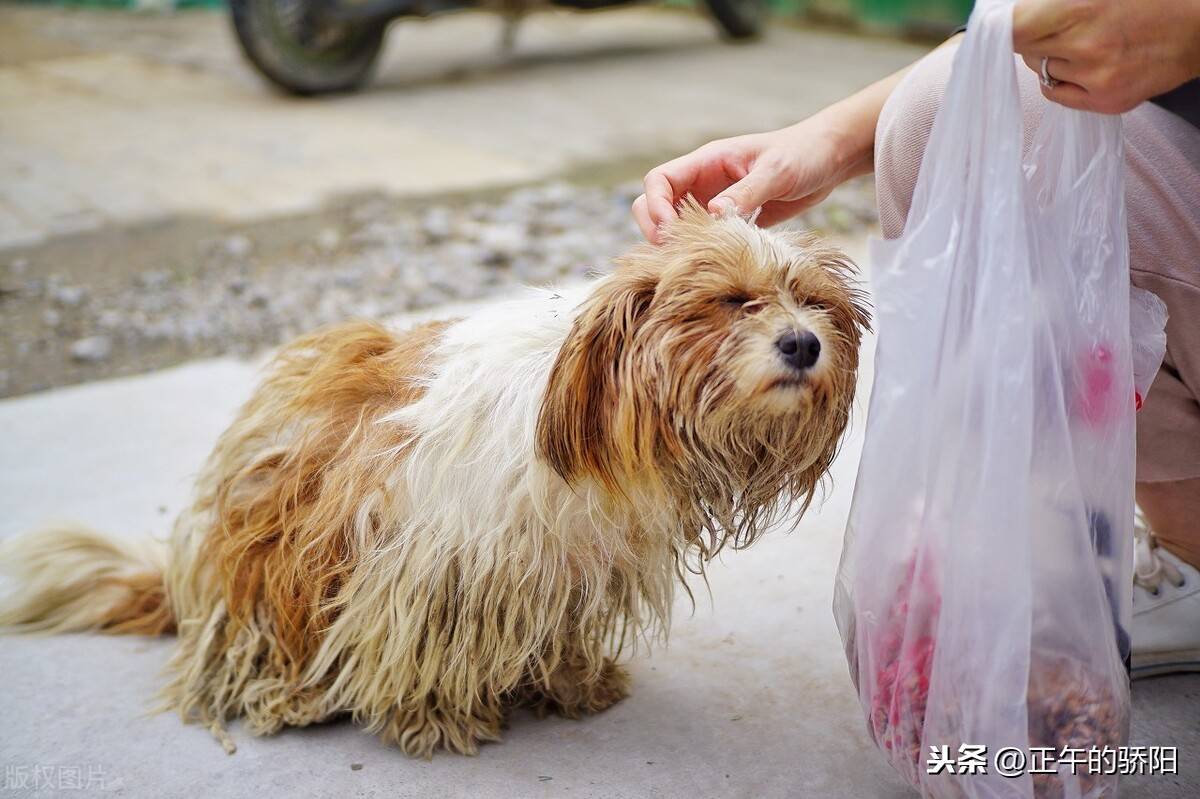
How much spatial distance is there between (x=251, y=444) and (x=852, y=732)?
3.74 feet

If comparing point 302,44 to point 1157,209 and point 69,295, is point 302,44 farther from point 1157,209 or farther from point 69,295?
point 1157,209

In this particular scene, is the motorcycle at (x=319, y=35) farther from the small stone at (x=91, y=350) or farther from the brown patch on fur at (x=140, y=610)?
the brown patch on fur at (x=140, y=610)

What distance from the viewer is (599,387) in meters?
1.63

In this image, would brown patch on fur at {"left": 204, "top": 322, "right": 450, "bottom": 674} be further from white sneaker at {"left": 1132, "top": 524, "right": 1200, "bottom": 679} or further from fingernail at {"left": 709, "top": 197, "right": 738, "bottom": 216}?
white sneaker at {"left": 1132, "top": 524, "right": 1200, "bottom": 679}

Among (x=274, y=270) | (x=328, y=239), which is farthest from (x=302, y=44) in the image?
(x=274, y=270)

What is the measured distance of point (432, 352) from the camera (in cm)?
193

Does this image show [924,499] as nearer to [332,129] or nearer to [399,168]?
[399,168]

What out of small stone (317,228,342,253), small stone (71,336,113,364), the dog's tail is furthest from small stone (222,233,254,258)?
the dog's tail

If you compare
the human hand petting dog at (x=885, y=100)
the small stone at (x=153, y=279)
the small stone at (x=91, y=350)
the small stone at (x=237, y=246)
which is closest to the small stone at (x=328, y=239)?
the small stone at (x=237, y=246)

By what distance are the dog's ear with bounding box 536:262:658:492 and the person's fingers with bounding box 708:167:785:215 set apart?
226 mm

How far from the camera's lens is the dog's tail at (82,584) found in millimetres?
2234

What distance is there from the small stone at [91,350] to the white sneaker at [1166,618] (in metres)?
3.06

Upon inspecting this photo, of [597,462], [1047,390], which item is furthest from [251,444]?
[1047,390]

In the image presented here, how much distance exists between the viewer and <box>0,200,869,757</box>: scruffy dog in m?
1.59
